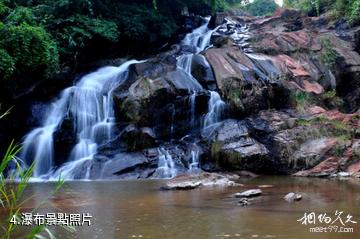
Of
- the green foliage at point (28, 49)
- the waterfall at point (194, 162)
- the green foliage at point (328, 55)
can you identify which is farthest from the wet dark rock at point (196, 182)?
the green foliage at point (328, 55)

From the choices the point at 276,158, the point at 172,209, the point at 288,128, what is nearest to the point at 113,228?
the point at 172,209

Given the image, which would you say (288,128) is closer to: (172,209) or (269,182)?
(269,182)

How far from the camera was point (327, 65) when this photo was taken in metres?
19.4

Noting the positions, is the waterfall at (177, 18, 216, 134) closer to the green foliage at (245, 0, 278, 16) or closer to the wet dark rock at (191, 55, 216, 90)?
the wet dark rock at (191, 55, 216, 90)

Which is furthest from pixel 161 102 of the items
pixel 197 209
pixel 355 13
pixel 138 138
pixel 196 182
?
pixel 355 13

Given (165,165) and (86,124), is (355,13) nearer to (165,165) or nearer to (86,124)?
(165,165)

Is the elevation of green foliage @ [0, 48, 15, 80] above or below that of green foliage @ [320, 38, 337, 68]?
below

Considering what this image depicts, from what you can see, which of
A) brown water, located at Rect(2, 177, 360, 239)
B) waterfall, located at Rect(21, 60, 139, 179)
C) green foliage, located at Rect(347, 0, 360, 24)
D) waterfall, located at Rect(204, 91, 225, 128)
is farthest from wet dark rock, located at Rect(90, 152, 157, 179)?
green foliage, located at Rect(347, 0, 360, 24)

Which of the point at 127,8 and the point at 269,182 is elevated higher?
the point at 127,8

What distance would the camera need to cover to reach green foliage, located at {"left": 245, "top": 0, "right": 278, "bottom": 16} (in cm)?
4431

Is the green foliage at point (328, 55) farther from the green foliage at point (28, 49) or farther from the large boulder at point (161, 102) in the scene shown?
the green foliage at point (28, 49)

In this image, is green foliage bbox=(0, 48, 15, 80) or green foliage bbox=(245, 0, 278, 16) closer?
green foliage bbox=(0, 48, 15, 80)

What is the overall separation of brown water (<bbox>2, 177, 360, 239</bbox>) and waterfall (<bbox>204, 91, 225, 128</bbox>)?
4.89 metres

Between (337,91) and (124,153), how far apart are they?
1050cm
